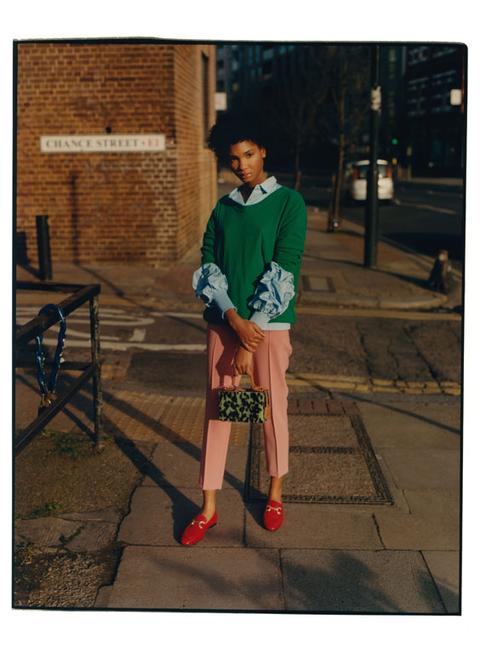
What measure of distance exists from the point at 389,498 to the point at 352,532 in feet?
1.67

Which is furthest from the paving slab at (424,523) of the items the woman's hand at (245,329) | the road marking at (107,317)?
the road marking at (107,317)

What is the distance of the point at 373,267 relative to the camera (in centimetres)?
1373

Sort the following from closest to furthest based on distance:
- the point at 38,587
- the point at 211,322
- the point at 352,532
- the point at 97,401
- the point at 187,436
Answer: the point at 38,587
the point at 211,322
the point at 352,532
the point at 97,401
the point at 187,436

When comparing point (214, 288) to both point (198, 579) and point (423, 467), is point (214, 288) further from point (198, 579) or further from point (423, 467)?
point (423, 467)

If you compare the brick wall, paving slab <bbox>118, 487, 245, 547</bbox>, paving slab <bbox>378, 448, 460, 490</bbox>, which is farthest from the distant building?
paving slab <bbox>118, 487, 245, 547</bbox>

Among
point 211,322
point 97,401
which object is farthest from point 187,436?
point 211,322

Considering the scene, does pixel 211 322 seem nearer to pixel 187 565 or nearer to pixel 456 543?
pixel 187 565

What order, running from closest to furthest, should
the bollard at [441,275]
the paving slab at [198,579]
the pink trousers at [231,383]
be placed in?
the paving slab at [198,579], the pink trousers at [231,383], the bollard at [441,275]

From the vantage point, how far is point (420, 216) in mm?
26312

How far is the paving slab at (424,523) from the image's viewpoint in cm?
380

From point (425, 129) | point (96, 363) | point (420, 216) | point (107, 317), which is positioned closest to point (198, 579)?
point (96, 363)

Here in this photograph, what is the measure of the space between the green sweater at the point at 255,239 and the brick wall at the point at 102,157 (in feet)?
33.4

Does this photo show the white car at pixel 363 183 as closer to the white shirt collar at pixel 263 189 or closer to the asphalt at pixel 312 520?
the asphalt at pixel 312 520

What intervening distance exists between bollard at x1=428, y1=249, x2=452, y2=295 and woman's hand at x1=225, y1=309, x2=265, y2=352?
8.67m
